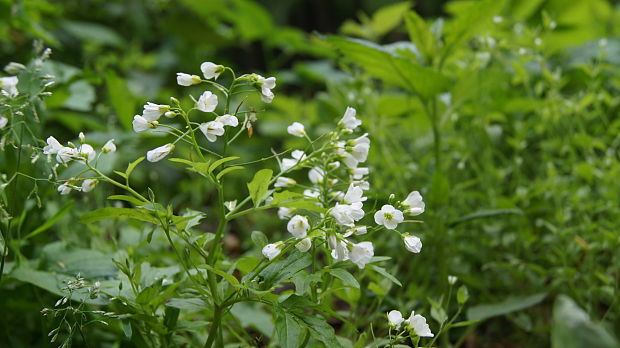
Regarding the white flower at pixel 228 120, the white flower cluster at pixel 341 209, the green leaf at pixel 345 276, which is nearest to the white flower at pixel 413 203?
the white flower cluster at pixel 341 209

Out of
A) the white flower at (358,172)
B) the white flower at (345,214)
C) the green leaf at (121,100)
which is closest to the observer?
the white flower at (345,214)

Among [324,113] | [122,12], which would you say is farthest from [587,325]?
[122,12]

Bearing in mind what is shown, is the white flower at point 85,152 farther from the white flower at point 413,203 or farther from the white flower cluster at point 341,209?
the white flower at point 413,203

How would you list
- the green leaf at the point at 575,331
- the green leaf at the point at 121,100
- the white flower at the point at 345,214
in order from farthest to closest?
1. the green leaf at the point at 121,100
2. the white flower at the point at 345,214
3. the green leaf at the point at 575,331

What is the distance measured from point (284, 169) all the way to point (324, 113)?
0.72 m

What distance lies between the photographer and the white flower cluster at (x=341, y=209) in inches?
23.1

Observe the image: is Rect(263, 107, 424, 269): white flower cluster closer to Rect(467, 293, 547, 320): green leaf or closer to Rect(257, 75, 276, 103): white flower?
Rect(257, 75, 276, 103): white flower

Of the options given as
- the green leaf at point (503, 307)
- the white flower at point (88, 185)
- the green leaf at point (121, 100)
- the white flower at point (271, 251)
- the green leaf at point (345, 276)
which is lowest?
the green leaf at point (503, 307)

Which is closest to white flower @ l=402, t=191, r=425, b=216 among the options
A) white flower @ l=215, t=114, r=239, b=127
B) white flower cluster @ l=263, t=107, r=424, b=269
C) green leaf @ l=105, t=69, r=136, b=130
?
white flower cluster @ l=263, t=107, r=424, b=269

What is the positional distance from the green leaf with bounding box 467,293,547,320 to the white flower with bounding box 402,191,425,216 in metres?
0.35

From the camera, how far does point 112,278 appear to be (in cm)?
77

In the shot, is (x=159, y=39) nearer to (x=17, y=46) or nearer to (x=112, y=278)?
(x=17, y=46)

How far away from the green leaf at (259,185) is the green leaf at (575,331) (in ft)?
0.98

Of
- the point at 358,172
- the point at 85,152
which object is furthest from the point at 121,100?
the point at 358,172
